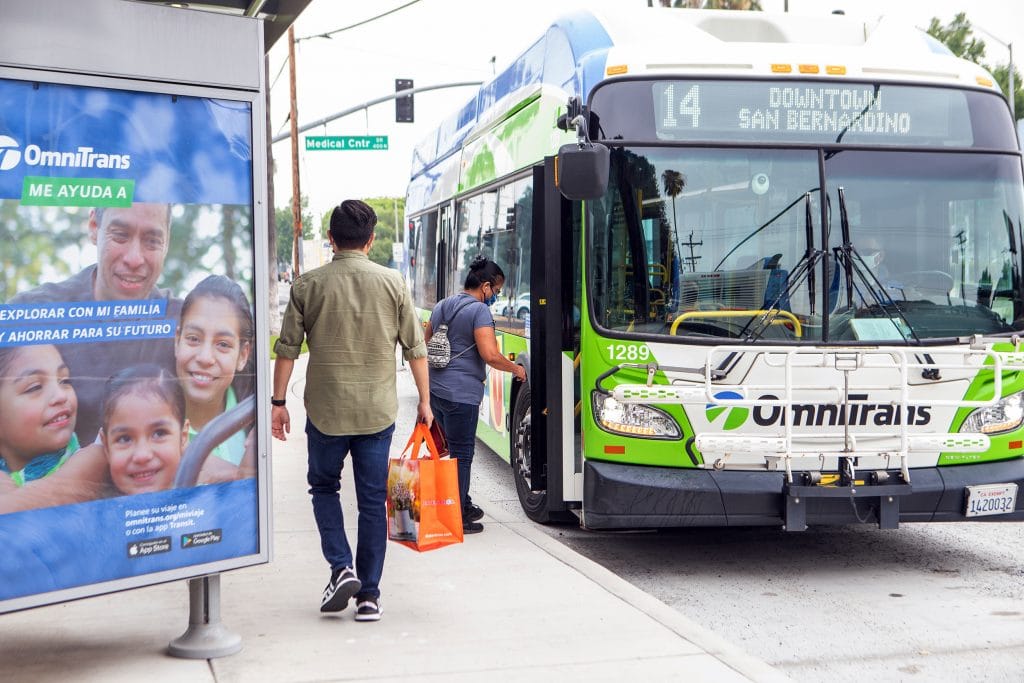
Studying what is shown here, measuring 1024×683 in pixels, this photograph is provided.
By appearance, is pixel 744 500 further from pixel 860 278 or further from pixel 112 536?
pixel 112 536

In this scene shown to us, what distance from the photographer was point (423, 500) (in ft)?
19.9

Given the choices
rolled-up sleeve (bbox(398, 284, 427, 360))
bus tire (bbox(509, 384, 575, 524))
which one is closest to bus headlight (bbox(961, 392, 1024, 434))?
bus tire (bbox(509, 384, 575, 524))

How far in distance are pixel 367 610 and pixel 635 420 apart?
2.07 m

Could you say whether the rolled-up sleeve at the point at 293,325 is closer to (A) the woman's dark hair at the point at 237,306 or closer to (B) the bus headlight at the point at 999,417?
(A) the woman's dark hair at the point at 237,306

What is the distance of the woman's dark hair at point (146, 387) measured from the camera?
15.2 feet

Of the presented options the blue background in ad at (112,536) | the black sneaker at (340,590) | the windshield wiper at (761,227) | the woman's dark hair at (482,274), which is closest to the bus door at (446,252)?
the woman's dark hair at (482,274)

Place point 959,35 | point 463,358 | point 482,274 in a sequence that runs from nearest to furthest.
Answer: point 463,358
point 482,274
point 959,35

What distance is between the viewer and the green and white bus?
22.9 feet

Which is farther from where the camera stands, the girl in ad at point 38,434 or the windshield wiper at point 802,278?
the windshield wiper at point 802,278

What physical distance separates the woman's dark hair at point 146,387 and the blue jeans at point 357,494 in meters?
0.92

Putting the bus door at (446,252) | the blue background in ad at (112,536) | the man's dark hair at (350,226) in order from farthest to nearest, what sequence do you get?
the bus door at (446,252) < the man's dark hair at (350,226) < the blue background in ad at (112,536)

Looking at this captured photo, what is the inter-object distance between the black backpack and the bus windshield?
3.56 feet

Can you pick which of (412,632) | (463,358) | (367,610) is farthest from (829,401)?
(367,610)

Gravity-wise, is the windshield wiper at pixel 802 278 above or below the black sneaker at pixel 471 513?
above
